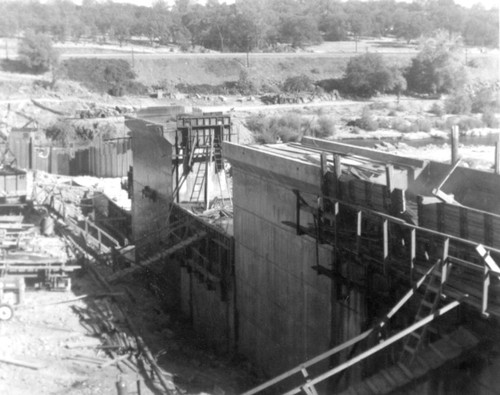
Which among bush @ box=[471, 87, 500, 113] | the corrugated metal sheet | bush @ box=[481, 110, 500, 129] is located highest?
bush @ box=[471, 87, 500, 113]

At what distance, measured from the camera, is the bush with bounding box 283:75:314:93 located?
87.2 meters

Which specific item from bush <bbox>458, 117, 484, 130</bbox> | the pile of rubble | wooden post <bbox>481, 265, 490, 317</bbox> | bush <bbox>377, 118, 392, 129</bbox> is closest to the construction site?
wooden post <bbox>481, 265, 490, 317</bbox>

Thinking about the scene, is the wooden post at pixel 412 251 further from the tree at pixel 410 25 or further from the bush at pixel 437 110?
the tree at pixel 410 25

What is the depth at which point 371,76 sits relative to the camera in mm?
88750

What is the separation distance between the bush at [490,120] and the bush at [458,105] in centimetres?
364

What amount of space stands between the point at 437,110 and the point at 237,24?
40178 millimetres

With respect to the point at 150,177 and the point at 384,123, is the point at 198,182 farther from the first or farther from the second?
the point at 384,123

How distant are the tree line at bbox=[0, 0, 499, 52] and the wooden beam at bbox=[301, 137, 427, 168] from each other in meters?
83.9

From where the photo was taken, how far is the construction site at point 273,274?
11.2m

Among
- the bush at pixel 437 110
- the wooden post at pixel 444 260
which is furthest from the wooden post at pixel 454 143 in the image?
the bush at pixel 437 110

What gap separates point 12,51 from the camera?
8531 cm

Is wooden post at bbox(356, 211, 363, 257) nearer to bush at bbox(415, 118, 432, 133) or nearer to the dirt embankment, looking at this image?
bush at bbox(415, 118, 432, 133)

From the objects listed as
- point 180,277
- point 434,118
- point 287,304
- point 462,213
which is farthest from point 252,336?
point 434,118

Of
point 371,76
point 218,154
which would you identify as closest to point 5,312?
point 218,154
